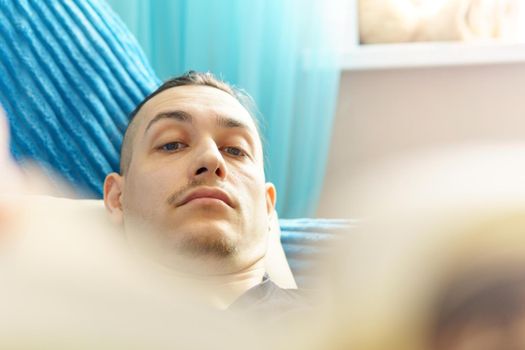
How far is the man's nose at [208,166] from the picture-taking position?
92 centimetres

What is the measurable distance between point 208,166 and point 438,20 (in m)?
1.33

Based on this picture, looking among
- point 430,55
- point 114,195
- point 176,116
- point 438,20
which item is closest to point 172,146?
point 176,116

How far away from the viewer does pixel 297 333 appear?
1.03ft

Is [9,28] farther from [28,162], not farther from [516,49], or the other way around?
[516,49]

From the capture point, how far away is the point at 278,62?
78.1 inches

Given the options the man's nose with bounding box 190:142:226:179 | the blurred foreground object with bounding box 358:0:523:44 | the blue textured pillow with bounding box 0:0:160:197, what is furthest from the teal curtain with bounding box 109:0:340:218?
the man's nose with bounding box 190:142:226:179

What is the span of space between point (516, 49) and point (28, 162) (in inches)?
49.9

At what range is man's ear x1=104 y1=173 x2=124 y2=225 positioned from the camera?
1074 millimetres

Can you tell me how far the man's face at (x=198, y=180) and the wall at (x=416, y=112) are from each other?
0.91m

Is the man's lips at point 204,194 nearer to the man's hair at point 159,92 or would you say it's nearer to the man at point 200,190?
the man at point 200,190

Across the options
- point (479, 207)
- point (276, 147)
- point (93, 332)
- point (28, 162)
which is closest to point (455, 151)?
point (479, 207)

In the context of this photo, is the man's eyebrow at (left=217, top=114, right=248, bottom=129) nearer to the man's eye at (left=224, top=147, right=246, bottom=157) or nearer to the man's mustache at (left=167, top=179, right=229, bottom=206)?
the man's eye at (left=224, top=147, right=246, bottom=157)

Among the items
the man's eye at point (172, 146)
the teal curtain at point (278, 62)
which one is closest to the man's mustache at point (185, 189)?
the man's eye at point (172, 146)

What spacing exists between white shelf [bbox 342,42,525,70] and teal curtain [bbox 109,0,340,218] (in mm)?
97
